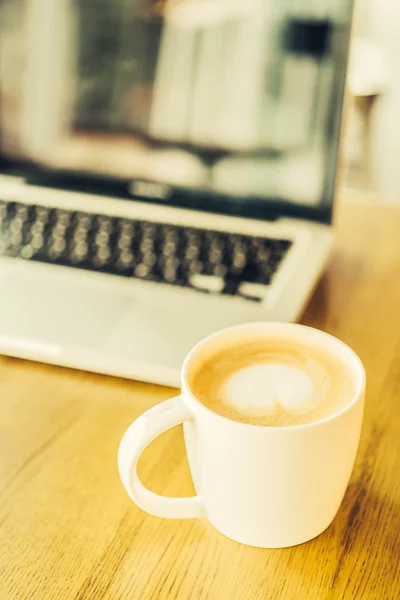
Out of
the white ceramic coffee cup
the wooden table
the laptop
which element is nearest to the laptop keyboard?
the laptop

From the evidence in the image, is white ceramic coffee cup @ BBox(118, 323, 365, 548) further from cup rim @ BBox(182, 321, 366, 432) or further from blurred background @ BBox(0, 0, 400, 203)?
blurred background @ BBox(0, 0, 400, 203)

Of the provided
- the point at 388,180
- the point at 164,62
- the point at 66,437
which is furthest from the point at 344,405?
the point at 388,180

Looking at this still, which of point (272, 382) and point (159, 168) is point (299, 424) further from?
point (159, 168)

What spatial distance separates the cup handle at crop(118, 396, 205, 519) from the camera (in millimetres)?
313

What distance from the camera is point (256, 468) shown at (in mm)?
312

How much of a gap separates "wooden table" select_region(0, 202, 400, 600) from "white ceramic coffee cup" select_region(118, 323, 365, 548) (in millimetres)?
20

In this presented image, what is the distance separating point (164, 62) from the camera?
664mm

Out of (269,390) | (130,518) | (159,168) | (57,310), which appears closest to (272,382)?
(269,390)

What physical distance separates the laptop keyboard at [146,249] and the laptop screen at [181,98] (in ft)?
0.20

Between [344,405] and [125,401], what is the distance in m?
0.19

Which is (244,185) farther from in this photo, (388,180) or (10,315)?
(388,180)

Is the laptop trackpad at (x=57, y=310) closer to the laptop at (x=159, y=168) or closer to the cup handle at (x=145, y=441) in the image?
the laptop at (x=159, y=168)

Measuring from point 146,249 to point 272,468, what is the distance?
348 millimetres

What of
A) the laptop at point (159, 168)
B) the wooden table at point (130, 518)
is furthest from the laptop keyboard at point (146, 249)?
the wooden table at point (130, 518)
